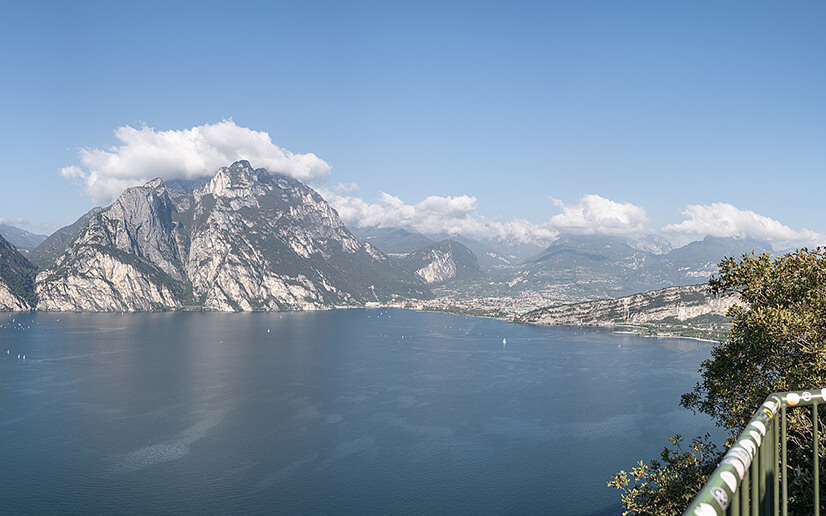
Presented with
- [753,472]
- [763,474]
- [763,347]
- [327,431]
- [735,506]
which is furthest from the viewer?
[327,431]

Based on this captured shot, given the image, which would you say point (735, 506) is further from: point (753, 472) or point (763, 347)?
point (763, 347)

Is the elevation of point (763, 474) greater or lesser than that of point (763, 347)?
greater

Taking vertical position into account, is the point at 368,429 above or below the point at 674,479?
below

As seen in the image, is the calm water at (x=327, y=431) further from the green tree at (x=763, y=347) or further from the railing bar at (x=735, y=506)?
the railing bar at (x=735, y=506)

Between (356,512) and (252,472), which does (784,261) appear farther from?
(252,472)

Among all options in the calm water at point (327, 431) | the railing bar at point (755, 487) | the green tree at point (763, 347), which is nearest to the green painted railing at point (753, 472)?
the railing bar at point (755, 487)

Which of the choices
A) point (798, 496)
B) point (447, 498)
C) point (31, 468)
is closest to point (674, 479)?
point (798, 496)

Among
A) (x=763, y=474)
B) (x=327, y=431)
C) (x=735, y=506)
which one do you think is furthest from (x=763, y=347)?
(x=327, y=431)
